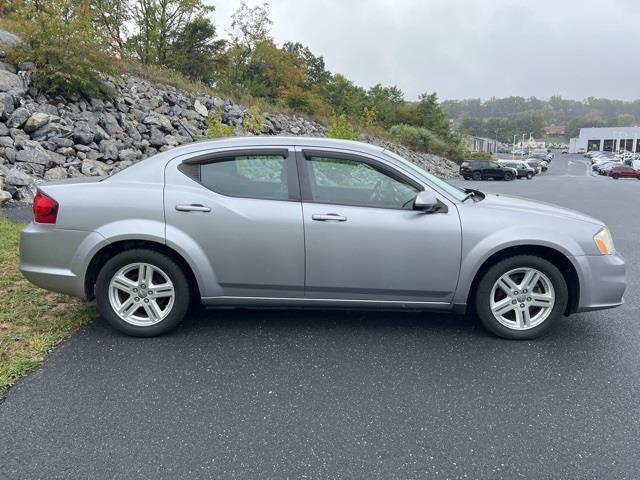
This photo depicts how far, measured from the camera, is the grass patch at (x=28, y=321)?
10.8ft

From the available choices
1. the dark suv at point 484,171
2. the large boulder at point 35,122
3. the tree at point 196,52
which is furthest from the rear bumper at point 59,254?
the dark suv at point 484,171

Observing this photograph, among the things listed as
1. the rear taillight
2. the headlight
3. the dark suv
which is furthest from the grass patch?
the dark suv

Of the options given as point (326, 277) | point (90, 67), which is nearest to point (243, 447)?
point (326, 277)

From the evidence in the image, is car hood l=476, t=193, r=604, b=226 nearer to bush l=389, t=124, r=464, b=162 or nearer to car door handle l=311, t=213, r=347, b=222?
car door handle l=311, t=213, r=347, b=222

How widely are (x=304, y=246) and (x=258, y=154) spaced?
895 millimetres

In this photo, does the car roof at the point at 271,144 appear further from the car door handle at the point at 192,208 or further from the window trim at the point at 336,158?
the car door handle at the point at 192,208

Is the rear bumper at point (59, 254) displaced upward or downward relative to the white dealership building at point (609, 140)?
downward

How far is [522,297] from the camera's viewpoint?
3770mm

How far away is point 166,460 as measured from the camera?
2.40 meters

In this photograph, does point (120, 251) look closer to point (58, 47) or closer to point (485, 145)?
point (58, 47)

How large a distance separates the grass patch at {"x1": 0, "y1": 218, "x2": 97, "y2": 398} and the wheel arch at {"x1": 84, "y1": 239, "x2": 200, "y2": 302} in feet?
1.34

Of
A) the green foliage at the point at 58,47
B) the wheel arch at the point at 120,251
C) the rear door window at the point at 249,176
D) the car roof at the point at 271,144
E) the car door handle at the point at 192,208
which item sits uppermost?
the green foliage at the point at 58,47

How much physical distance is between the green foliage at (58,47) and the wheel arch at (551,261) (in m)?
13.5

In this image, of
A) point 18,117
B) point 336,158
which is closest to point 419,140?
point 18,117
